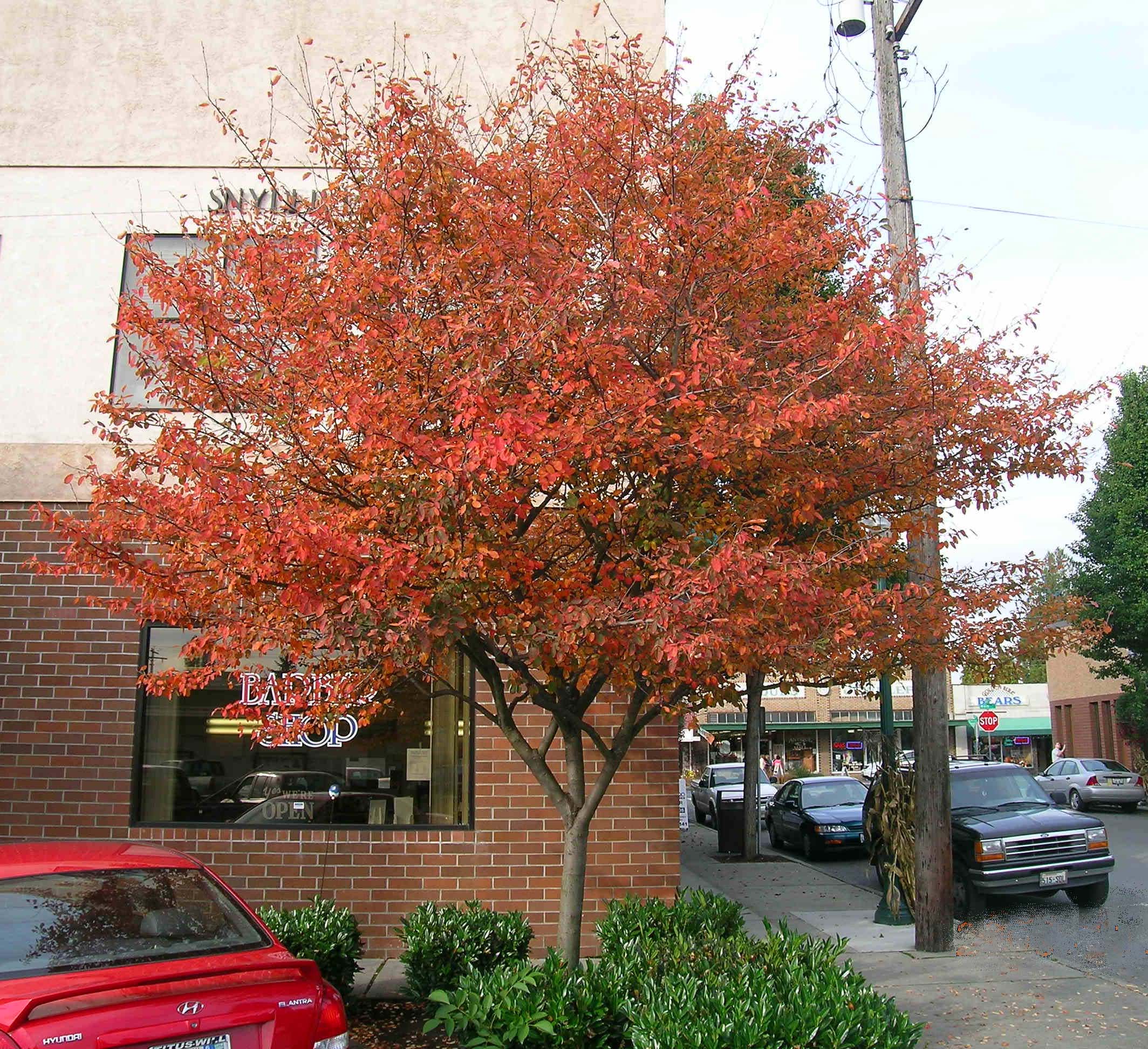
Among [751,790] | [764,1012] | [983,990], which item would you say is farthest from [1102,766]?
[764,1012]

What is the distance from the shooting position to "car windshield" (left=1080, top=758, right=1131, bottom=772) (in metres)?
31.0

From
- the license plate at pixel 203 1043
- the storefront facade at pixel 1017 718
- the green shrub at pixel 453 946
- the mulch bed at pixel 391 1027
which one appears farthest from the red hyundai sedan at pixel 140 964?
the storefront facade at pixel 1017 718

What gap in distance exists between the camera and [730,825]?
22.3 meters

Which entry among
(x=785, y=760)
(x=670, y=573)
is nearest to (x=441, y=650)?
(x=670, y=573)

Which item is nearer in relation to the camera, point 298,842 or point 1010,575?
point 1010,575

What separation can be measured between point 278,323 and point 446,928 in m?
4.42

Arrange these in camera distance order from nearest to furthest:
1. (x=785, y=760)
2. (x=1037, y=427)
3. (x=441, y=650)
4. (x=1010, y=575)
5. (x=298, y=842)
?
(x=441, y=650)
(x=1037, y=427)
(x=1010, y=575)
(x=298, y=842)
(x=785, y=760)

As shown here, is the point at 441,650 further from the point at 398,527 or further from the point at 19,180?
the point at 19,180

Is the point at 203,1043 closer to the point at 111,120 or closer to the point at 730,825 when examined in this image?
the point at 111,120

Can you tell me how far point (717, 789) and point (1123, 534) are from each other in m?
13.2

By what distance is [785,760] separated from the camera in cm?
5850

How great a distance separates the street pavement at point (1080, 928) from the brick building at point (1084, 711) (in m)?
26.8

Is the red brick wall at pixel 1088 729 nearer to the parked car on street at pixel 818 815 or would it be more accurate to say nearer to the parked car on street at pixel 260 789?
the parked car on street at pixel 818 815

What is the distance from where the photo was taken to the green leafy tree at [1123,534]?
29219mm
